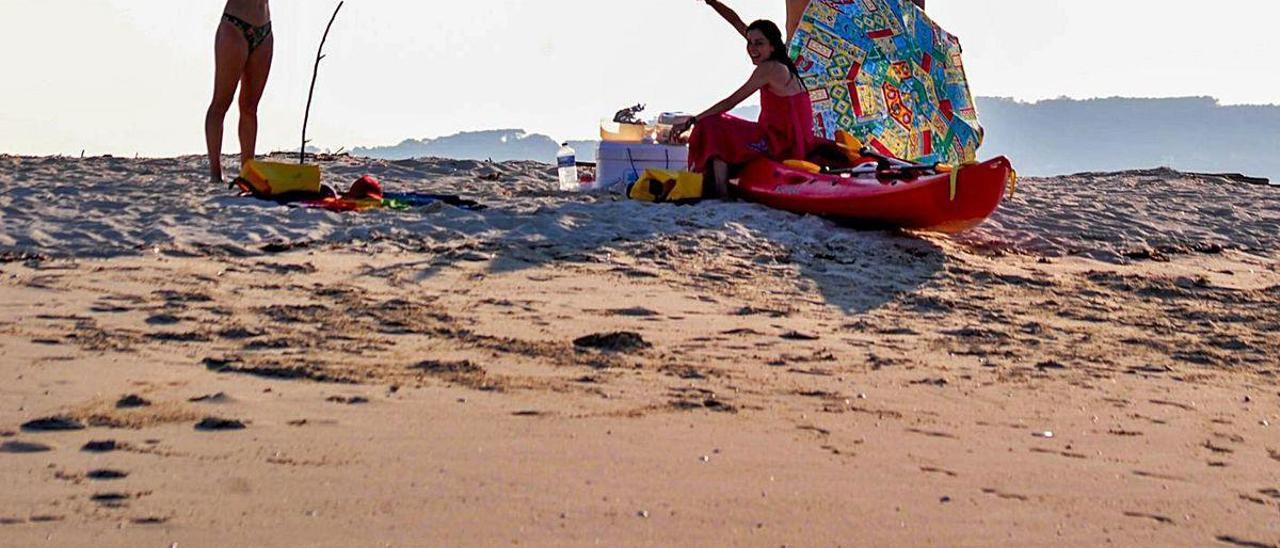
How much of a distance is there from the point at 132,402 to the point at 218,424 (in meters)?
0.29

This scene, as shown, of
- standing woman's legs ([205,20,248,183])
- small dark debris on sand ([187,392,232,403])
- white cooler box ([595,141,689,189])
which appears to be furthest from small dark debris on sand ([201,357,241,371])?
white cooler box ([595,141,689,189])

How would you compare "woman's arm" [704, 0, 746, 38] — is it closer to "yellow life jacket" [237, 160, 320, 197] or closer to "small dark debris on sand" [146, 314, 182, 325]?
"yellow life jacket" [237, 160, 320, 197]

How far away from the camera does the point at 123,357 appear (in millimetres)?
3797

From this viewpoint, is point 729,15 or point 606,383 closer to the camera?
point 606,383

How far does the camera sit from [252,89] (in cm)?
799

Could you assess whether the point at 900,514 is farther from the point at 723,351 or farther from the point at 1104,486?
the point at 723,351

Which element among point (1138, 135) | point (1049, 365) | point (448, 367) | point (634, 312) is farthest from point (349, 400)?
point (1138, 135)

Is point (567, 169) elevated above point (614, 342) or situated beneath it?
elevated above

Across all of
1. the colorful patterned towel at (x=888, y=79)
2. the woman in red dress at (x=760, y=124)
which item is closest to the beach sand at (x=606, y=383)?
the woman in red dress at (x=760, y=124)

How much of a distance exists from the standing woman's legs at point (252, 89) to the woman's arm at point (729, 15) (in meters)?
2.80

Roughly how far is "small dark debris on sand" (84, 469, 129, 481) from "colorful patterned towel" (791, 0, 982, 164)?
687cm

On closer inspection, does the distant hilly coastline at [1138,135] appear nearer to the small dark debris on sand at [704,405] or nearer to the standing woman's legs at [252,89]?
the standing woman's legs at [252,89]

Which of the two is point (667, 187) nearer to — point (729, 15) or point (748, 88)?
point (748, 88)

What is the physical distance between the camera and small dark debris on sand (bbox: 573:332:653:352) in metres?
4.22
